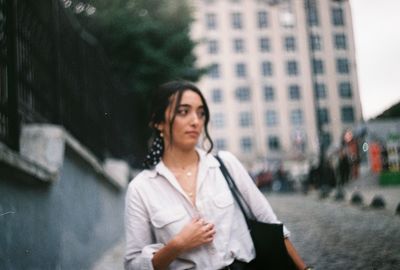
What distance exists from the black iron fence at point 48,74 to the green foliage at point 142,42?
5.00 metres

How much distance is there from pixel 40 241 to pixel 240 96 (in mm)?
57250

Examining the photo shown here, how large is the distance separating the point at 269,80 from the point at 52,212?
58288 mm

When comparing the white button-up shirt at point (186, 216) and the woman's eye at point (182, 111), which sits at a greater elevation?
the woman's eye at point (182, 111)

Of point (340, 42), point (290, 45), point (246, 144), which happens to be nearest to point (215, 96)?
point (246, 144)

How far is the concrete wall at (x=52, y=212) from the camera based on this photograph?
2.88 meters

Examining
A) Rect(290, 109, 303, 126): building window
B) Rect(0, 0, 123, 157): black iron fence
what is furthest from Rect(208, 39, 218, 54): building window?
Rect(0, 0, 123, 157): black iron fence

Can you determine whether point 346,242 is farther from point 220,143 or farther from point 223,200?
point 220,143

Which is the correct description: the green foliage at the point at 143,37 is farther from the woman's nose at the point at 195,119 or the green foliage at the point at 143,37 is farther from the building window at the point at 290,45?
the building window at the point at 290,45

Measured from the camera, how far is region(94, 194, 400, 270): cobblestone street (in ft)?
16.3

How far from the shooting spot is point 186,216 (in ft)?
7.17

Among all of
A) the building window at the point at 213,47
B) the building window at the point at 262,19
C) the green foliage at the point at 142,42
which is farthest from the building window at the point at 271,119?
the green foliage at the point at 142,42

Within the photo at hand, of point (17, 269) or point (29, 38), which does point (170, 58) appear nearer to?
point (29, 38)

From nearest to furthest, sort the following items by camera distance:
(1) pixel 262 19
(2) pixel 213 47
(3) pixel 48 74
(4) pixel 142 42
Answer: (3) pixel 48 74 < (4) pixel 142 42 < (2) pixel 213 47 < (1) pixel 262 19

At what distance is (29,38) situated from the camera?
4148 millimetres
